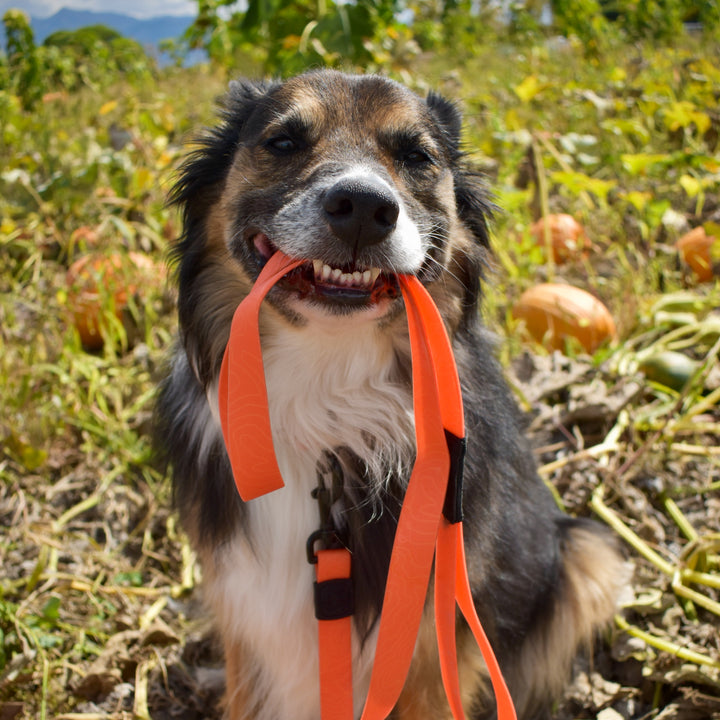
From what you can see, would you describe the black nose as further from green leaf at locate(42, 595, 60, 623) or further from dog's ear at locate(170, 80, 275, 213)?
green leaf at locate(42, 595, 60, 623)

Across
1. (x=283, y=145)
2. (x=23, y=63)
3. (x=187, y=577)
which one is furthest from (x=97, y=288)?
(x=23, y=63)

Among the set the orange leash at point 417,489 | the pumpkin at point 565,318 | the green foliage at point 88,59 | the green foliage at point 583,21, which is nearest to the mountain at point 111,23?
the green foliage at point 88,59

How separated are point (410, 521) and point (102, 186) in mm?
4286

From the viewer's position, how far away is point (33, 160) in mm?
4785

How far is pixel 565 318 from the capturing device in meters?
3.55

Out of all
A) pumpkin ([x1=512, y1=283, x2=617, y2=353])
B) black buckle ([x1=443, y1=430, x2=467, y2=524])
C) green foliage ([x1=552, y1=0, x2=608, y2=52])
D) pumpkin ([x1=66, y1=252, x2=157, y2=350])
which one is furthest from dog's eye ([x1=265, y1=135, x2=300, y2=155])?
green foliage ([x1=552, y1=0, x2=608, y2=52])

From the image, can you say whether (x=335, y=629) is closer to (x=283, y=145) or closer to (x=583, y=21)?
(x=283, y=145)

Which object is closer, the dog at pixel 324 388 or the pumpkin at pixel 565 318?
the dog at pixel 324 388

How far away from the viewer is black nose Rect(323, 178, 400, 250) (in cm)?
151

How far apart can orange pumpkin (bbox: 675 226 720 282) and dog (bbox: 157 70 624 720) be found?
2.55 m

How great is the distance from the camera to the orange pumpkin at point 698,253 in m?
3.98

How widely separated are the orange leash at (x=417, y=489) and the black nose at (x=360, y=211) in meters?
0.26

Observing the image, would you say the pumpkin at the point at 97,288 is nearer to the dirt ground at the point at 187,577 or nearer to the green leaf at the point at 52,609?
the dirt ground at the point at 187,577

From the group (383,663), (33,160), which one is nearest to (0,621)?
(383,663)
